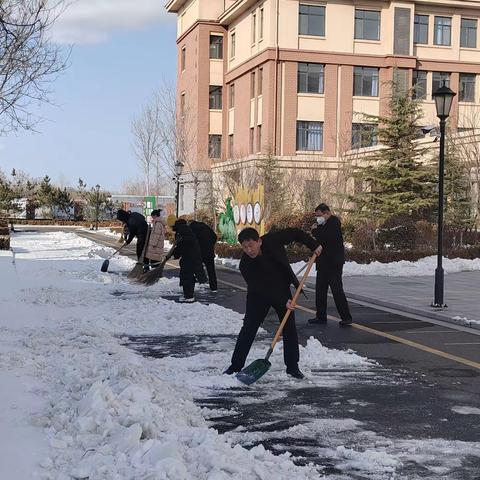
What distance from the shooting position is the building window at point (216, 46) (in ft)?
170

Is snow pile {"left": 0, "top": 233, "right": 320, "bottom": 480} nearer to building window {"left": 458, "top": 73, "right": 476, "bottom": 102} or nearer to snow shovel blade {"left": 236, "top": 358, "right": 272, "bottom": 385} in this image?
snow shovel blade {"left": 236, "top": 358, "right": 272, "bottom": 385}

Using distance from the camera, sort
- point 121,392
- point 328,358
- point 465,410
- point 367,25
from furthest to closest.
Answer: point 367,25, point 328,358, point 465,410, point 121,392

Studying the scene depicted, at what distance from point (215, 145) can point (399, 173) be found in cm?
2512

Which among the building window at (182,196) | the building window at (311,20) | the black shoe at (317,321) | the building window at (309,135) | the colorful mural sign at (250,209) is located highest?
the building window at (311,20)

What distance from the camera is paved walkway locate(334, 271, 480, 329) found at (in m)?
12.3

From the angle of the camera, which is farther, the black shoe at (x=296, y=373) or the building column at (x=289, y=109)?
the building column at (x=289, y=109)

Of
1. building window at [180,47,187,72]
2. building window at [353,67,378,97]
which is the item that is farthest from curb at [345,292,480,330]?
building window at [180,47,187,72]

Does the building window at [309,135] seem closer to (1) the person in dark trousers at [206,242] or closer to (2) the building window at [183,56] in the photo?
(2) the building window at [183,56]

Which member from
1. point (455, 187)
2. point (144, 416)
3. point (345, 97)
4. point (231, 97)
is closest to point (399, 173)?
point (455, 187)

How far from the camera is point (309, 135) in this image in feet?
144

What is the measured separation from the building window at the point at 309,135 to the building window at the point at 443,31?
34.7 ft

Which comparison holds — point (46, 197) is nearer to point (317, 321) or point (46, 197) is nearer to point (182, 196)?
point (182, 196)

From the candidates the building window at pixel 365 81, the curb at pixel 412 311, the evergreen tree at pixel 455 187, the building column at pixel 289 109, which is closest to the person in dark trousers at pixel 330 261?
the curb at pixel 412 311

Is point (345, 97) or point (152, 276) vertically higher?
point (345, 97)
